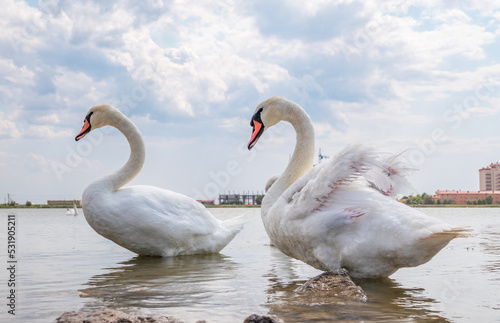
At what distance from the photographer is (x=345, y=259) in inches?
216

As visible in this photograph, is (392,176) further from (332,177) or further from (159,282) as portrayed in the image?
(159,282)

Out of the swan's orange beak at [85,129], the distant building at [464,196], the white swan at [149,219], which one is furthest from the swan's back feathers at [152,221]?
the distant building at [464,196]

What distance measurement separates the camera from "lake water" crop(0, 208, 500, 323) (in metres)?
4.57

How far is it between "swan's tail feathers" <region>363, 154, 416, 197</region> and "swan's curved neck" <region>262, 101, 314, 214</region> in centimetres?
116

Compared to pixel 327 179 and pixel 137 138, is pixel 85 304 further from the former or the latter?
pixel 137 138

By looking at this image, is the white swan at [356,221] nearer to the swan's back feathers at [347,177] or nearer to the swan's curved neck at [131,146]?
the swan's back feathers at [347,177]

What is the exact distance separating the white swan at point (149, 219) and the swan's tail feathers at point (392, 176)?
3719 mm

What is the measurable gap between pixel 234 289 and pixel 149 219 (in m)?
2.92

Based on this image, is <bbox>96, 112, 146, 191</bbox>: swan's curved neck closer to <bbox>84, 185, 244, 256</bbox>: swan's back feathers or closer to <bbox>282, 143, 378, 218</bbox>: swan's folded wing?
<bbox>84, 185, 244, 256</bbox>: swan's back feathers

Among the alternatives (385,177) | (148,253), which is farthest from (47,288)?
(385,177)

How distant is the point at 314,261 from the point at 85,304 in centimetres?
239

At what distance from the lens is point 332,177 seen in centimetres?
530

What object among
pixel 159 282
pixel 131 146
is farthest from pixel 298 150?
pixel 131 146

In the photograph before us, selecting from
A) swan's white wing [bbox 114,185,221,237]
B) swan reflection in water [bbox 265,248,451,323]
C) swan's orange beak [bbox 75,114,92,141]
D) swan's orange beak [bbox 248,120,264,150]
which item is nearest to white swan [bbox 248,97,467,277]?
swan reflection in water [bbox 265,248,451,323]
